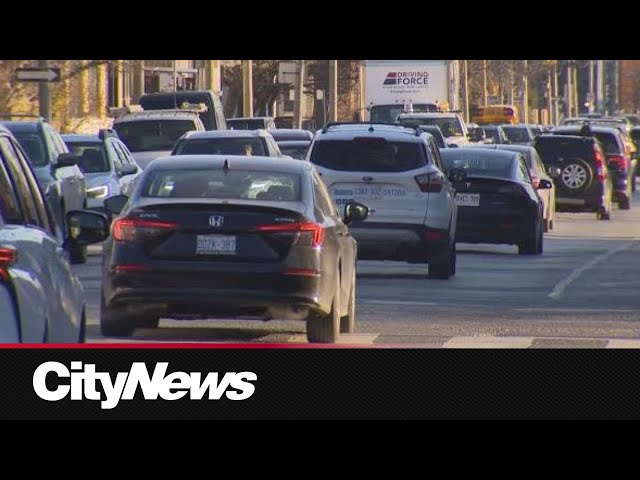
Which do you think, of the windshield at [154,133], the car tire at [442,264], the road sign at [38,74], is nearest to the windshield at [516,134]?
the windshield at [154,133]

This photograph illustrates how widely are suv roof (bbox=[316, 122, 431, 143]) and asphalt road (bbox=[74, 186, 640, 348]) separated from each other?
154 cm

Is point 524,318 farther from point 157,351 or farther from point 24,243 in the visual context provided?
point 157,351

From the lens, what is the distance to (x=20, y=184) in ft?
29.5

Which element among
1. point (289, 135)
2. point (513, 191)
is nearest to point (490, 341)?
point (513, 191)

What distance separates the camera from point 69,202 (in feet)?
77.7

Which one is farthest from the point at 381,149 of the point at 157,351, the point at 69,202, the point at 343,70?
the point at 343,70

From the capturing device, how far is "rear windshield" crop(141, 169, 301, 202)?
1474cm

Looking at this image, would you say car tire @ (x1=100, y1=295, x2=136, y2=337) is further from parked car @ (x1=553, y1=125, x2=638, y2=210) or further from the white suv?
parked car @ (x1=553, y1=125, x2=638, y2=210)

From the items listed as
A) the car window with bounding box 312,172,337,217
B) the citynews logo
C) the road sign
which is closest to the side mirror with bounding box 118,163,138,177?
the road sign

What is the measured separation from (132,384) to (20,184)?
2725mm

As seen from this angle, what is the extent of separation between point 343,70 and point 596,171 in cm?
5026

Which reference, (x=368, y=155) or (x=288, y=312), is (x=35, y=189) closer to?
(x=288, y=312)
